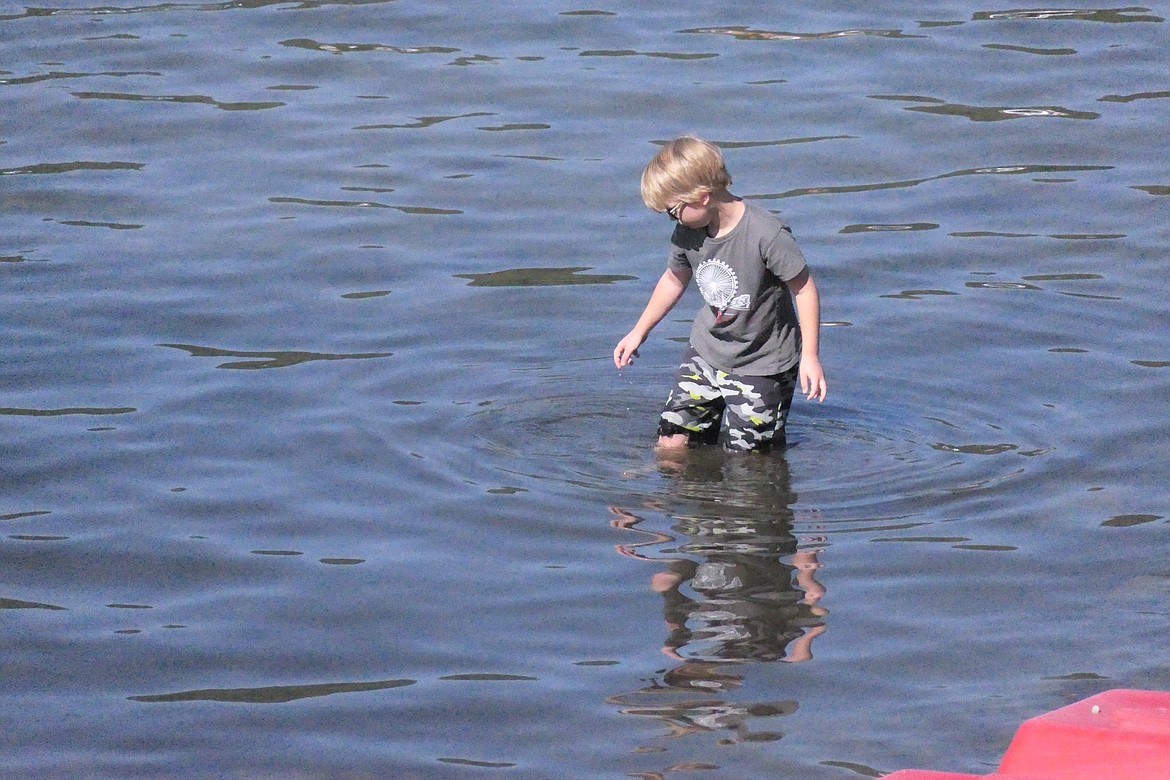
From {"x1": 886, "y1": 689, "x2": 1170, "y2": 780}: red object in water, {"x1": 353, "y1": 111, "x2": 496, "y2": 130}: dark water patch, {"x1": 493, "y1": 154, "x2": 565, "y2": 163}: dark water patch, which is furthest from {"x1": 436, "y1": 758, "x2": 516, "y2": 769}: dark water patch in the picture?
{"x1": 353, "y1": 111, "x2": 496, "y2": 130}: dark water patch

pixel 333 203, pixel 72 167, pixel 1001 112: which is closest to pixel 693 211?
pixel 333 203

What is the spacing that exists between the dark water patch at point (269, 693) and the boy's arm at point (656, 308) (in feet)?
7.33

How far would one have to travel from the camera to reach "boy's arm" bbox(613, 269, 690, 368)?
6.88 metres

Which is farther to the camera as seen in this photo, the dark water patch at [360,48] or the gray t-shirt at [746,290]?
the dark water patch at [360,48]

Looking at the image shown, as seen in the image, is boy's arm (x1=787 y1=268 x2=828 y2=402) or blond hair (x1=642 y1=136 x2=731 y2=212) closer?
blond hair (x1=642 y1=136 x2=731 y2=212)

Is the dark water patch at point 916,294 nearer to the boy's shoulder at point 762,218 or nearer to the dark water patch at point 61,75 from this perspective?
the boy's shoulder at point 762,218

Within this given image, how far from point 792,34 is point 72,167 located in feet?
19.7

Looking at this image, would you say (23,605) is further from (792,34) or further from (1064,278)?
(792,34)

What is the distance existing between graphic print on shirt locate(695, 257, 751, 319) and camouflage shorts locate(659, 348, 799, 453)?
33 centimetres

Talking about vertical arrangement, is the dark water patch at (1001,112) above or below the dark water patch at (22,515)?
above

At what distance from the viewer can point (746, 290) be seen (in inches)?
261

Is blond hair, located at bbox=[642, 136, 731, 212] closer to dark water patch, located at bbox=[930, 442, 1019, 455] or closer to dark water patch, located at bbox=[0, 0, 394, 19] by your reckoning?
dark water patch, located at bbox=[930, 442, 1019, 455]

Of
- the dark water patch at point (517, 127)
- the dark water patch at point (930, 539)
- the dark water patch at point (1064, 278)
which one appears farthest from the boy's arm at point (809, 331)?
the dark water patch at point (517, 127)

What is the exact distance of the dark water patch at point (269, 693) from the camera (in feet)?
16.2
